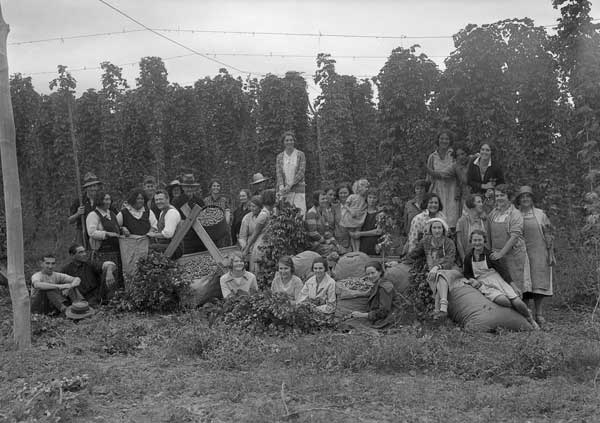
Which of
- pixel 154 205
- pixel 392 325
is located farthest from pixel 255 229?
pixel 392 325

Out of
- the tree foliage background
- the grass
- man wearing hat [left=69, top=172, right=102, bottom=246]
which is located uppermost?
the tree foliage background

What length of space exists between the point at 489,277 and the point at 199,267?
382cm

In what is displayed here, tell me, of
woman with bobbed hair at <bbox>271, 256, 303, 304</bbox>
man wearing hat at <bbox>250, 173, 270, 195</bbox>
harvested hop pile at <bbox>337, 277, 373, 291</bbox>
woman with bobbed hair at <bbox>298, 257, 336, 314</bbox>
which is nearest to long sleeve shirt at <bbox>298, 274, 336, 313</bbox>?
woman with bobbed hair at <bbox>298, 257, 336, 314</bbox>

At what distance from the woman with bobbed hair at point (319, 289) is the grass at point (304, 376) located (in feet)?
2.01

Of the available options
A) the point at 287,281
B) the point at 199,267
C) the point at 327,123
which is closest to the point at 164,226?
the point at 199,267

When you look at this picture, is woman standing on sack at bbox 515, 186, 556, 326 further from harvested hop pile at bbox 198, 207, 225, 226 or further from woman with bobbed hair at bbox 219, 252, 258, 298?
harvested hop pile at bbox 198, 207, 225, 226

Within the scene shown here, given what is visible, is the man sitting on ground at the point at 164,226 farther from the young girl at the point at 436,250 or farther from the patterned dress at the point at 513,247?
the patterned dress at the point at 513,247

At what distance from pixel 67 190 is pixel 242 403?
35.3ft

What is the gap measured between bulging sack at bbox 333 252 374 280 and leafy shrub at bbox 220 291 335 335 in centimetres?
106

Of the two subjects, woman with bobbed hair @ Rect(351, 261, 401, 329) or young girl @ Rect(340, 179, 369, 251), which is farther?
young girl @ Rect(340, 179, 369, 251)

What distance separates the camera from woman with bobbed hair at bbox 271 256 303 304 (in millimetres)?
7984

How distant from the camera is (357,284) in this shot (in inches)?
322

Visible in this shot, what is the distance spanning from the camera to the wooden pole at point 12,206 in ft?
22.0

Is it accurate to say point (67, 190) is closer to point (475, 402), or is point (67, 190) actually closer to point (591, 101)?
point (591, 101)
